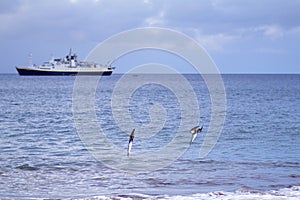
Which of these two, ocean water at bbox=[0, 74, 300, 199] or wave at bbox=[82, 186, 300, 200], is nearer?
wave at bbox=[82, 186, 300, 200]

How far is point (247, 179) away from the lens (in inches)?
763

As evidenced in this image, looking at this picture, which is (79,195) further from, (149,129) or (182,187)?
(149,129)

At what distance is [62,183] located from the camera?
18.9 metres

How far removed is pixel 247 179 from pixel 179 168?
349cm

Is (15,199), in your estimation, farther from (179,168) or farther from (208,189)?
(179,168)

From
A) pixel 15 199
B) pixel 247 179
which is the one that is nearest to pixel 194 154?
pixel 247 179

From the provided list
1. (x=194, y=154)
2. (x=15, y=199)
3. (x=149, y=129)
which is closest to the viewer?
(x=15, y=199)

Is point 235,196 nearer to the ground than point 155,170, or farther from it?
nearer to the ground

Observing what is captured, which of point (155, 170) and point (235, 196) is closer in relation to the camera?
point (235, 196)

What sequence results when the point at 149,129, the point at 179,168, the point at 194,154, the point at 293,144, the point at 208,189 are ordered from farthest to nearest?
the point at 149,129 < the point at 293,144 < the point at 194,154 < the point at 179,168 < the point at 208,189

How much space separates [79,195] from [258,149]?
43.6 ft

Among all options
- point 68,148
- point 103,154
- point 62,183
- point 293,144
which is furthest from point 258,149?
point 62,183

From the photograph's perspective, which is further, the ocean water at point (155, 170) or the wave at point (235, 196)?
the ocean water at point (155, 170)

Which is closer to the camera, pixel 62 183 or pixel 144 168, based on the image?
pixel 62 183
